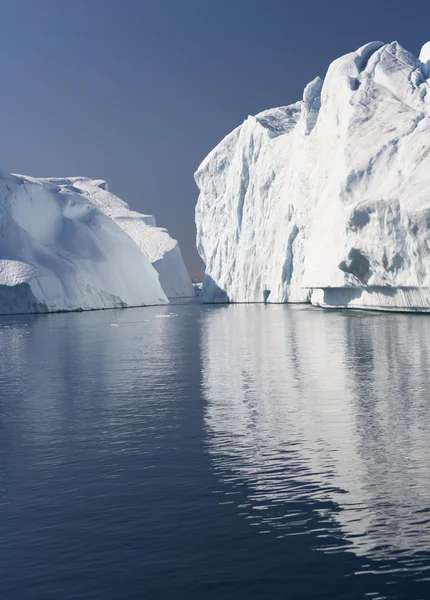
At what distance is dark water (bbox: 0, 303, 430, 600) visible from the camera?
22.0 feet

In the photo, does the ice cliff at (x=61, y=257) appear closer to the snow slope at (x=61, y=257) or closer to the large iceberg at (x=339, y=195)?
the snow slope at (x=61, y=257)

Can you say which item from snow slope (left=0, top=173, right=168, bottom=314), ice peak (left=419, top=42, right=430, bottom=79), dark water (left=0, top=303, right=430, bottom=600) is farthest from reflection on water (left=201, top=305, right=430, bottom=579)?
snow slope (left=0, top=173, right=168, bottom=314)

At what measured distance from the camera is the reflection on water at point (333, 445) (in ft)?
25.2

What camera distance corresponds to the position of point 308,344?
27797 millimetres

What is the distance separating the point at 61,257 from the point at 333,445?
7042 cm

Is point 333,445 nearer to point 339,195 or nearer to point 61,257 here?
point 339,195

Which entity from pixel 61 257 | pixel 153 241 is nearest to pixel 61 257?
pixel 61 257

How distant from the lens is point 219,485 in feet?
30.7

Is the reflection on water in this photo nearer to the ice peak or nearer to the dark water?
the dark water

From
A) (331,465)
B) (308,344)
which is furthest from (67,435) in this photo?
(308,344)

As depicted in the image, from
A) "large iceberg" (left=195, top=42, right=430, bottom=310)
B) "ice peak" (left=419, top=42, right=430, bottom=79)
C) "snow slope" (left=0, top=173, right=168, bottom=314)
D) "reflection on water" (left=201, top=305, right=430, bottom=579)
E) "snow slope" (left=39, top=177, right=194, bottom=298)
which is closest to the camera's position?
"reflection on water" (left=201, top=305, right=430, bottom=579)

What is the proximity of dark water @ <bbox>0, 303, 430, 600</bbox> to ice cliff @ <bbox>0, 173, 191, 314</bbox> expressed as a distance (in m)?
51.8

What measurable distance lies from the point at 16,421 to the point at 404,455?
7.35 meters

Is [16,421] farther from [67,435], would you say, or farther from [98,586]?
[98,586]
